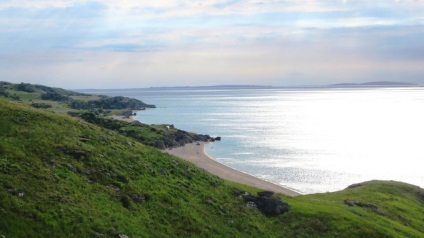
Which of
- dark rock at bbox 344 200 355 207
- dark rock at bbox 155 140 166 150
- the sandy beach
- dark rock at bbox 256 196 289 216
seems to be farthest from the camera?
dark rock at bbox 155 140 166 150

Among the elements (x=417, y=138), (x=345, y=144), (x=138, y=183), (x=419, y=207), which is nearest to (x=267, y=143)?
(x=345, y=144)

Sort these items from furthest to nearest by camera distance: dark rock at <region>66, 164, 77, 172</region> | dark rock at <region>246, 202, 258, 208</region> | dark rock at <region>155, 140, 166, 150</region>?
dark rock at <region>155, 140, 166, 150</region> < dark rock at <region>246, 202, 258, 208</region> < dark rock at <region>66, 164, 77, 172</region>

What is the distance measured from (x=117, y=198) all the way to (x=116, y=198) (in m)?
0.11

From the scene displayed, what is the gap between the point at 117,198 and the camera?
35.0 meters

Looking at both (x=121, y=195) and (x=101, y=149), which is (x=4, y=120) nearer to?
(x=101, y=149)

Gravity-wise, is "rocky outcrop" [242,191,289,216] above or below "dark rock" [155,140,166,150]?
above

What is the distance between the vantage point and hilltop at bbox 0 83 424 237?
28938mm

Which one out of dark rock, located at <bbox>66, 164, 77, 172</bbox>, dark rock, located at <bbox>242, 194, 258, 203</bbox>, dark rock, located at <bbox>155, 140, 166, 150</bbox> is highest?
dark rock, located at <bbox>66, 164, 77, 172</bbox>

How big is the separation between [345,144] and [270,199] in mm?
138730

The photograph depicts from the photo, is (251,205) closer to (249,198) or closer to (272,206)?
(249,198)

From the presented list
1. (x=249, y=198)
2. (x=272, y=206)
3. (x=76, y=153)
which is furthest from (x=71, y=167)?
(x=272, y=206)

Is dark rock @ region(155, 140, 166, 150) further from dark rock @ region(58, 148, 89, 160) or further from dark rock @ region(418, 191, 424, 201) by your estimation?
dark rock @ region(58, 148, 89, 160)

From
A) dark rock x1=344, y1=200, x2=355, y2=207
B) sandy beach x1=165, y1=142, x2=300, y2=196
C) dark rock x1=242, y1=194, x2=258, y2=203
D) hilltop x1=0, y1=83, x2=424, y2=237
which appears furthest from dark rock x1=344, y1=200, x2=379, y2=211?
sandy beach x1=165, y1=142, x2=300, y2=196

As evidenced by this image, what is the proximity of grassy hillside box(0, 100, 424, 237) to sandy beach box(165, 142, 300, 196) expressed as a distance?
40895mm
